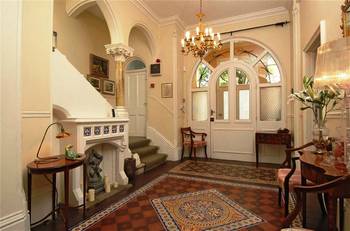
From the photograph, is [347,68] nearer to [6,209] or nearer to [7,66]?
[7,66]

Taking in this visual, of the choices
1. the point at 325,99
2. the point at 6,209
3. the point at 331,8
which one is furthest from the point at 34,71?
the point at 331,8

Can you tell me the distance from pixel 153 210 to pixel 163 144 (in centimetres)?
285

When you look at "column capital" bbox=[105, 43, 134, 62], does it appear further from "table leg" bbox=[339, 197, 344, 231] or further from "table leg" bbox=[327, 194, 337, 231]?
"table leg" bbox=[339, 197, 344, 231]

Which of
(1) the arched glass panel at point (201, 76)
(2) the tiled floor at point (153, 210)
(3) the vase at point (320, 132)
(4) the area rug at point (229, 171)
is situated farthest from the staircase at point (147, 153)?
(3) the vase at point (320, 132)

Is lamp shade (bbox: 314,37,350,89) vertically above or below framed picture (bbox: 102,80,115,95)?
below

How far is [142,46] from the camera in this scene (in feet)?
18.5

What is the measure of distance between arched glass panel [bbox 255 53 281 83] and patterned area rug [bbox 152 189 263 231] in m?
3.31

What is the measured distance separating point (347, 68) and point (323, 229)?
1.64 meters

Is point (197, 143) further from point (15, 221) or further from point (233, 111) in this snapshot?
point (15, 221)

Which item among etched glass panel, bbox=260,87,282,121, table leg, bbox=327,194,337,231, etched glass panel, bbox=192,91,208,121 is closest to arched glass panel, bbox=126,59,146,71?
etched glass panel, bbox=192,91,208,121

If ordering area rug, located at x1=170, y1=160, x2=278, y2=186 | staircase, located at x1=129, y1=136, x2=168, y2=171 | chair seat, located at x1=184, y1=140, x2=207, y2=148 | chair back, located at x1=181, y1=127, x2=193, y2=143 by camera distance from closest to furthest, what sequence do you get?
area rug, located at x1=170, y1=160, x2=278, y2=186 < staircase, located at x1=129, y1=136, x2=168, y2=171 < chair seat, located at x1=184, y1=140, x2=207, y2=148 < chair back, located at x1=181, y1=127, x2=193, y2=143

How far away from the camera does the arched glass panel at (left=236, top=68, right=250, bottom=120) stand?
512 cm

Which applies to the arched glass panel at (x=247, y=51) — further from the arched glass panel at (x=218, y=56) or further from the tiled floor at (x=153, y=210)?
the tiled floor at (x=153, y=210)

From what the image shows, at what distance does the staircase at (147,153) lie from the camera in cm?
442
